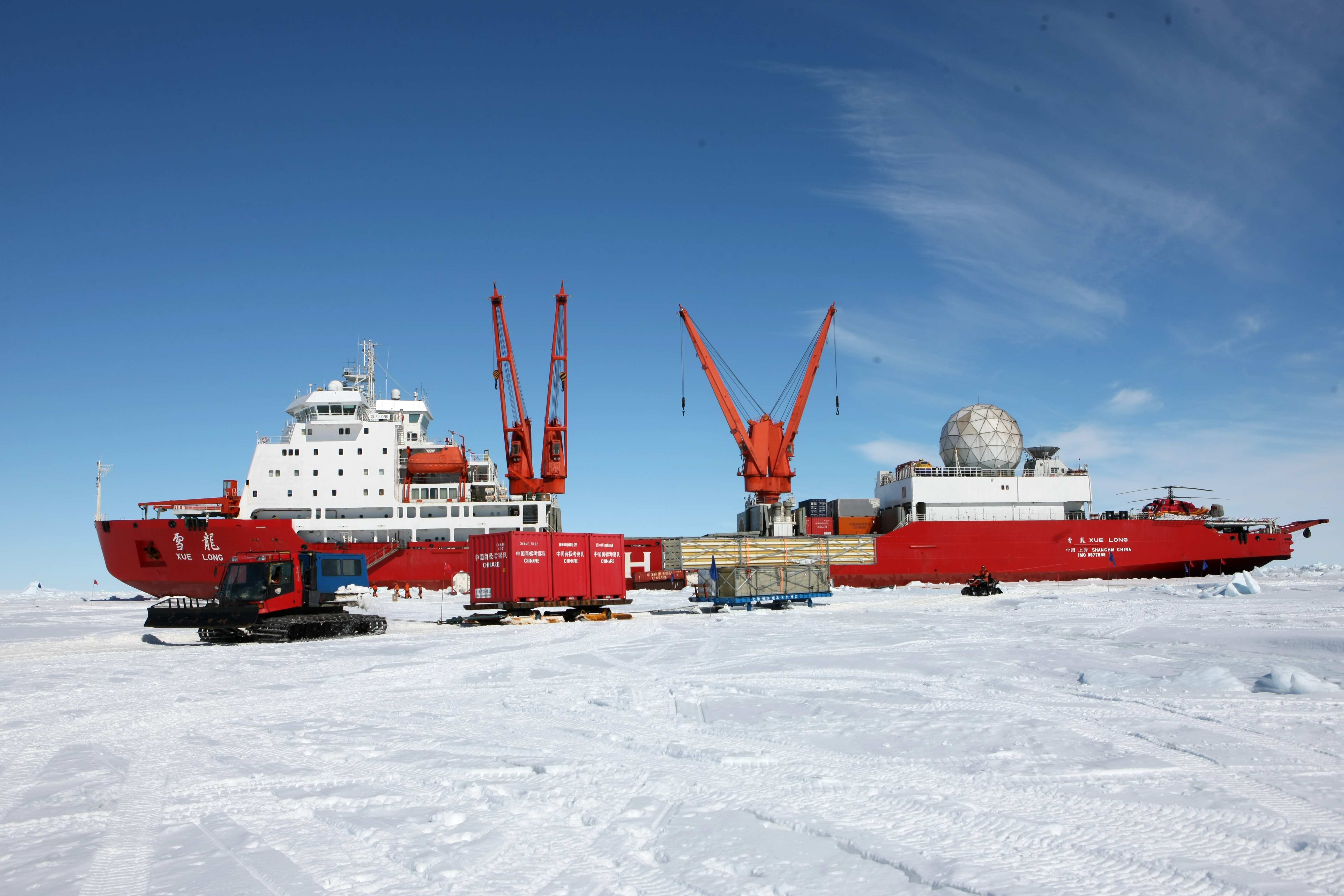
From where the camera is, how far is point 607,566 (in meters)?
25.8

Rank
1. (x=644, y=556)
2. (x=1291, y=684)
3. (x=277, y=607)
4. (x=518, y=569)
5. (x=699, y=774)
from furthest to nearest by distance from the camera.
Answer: (x=644, y=556) → (x=518, y=569) → (x=277, y=607) → (x=1291, y=684) → (x=699, y=774)

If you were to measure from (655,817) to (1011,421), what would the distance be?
45.2m

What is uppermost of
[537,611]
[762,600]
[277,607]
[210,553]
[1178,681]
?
[210,553]

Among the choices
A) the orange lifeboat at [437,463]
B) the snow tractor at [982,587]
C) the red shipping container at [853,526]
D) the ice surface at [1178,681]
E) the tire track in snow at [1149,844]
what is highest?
the orange lifeboat at [437,463]

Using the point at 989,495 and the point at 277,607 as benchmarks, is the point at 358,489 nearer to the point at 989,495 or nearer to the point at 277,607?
the point at 277,607

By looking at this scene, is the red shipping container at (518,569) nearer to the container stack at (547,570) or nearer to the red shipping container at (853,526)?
the container stack at (547,570)

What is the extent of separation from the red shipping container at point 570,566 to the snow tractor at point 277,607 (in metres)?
5.43

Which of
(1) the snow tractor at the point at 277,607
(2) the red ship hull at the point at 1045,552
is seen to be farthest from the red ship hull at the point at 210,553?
(2) the red ship hull at the point at 1045,552

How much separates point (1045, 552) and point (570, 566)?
2865cm

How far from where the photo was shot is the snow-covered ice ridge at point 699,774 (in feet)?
14.6

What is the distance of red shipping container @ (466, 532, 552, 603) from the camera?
24094mm

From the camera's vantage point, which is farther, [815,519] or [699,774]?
[815,519]

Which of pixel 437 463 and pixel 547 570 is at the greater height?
pixel 437 463

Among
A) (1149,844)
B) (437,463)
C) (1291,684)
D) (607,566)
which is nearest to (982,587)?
(607,566)
